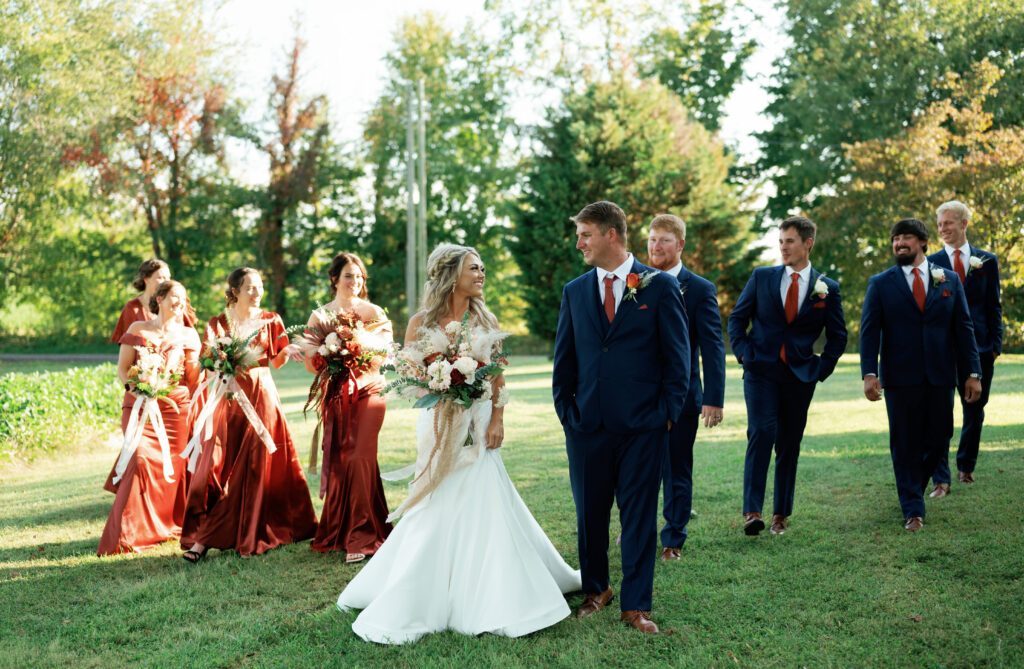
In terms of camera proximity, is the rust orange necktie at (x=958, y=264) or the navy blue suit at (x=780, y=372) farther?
the rust orange necktie at (x=958, y=264)

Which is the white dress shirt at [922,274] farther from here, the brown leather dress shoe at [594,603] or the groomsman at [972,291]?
the brown leather dress shoe at [594,603]

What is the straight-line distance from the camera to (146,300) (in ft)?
27.7

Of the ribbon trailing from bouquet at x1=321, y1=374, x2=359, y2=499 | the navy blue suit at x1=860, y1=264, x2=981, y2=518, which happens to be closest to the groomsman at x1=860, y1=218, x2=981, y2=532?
the navy blue suit at x1=860, y1=264, x2=981, y2=518

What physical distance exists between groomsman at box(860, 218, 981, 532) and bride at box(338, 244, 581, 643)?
10.3ft

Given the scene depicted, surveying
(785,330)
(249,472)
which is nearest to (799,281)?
(785,330)

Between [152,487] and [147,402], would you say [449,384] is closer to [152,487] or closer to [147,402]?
[152,487]

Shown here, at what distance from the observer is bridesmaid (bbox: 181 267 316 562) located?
6.89 m

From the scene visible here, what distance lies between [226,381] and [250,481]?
2.85 feet

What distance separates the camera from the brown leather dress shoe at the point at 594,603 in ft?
16.7

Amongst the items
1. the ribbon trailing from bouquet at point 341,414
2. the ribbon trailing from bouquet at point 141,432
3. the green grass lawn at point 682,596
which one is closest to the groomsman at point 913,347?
the green grass lawn at point 682,596

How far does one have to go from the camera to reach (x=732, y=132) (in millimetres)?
42531

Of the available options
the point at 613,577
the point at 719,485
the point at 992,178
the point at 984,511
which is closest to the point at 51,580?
the point at 613,577

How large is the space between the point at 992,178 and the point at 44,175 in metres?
31.3

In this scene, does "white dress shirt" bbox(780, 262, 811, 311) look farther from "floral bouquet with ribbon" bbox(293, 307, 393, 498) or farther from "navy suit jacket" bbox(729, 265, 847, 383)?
"floral bouquet with ribbon" bbox(293, 307, 393, 498)
